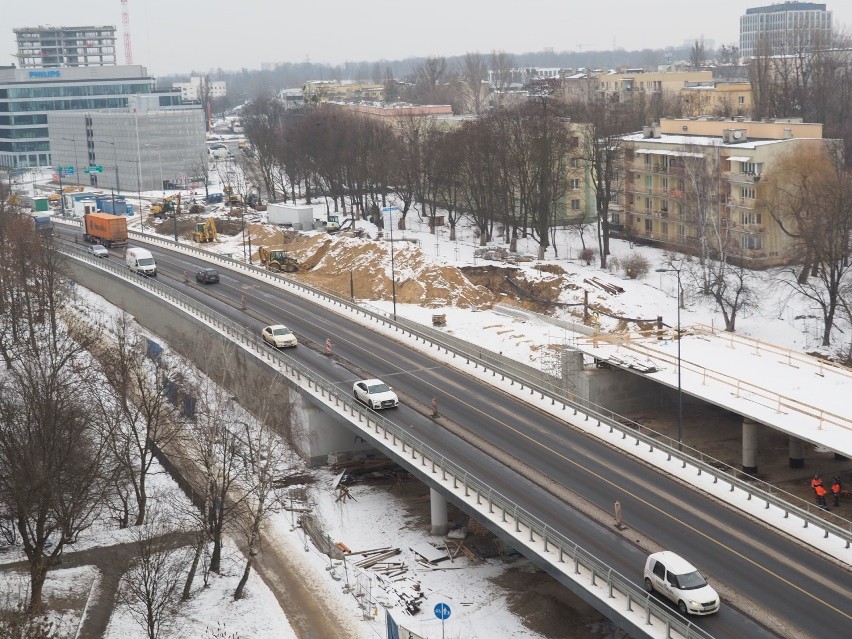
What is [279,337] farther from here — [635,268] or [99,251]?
[99,251]

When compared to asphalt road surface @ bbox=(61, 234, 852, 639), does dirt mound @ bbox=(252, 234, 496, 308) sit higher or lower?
higher

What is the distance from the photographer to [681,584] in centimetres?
3045

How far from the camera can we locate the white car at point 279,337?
61.2 meters

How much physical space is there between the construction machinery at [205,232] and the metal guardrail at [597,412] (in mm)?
16428

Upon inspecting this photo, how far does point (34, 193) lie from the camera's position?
158500 millimetres

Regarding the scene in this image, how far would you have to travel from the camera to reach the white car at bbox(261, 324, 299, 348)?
2410 inches

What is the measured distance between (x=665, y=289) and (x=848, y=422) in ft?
139

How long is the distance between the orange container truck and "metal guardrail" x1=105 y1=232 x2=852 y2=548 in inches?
467

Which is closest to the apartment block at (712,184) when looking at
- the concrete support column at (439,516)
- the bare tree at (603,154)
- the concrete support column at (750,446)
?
the bare tree at (603,154)

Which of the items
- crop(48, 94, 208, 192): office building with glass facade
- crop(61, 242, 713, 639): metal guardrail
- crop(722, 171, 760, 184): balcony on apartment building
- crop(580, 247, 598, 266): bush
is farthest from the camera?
crop(48, 94, 208, 192): office building with glass facade

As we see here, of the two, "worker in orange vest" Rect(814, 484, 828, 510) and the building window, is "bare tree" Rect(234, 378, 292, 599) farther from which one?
the building window

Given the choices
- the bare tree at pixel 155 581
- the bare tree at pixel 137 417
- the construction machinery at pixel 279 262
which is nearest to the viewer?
the bare tree at pixel 155 581

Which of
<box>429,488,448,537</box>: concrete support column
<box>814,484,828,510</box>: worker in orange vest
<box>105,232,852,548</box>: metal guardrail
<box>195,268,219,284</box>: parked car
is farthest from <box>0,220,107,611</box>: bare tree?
<box>814,484,828,510</box>: worker in orange vest

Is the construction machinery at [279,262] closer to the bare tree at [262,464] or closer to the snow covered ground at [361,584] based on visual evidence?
the snow covered ground at [361,584]
